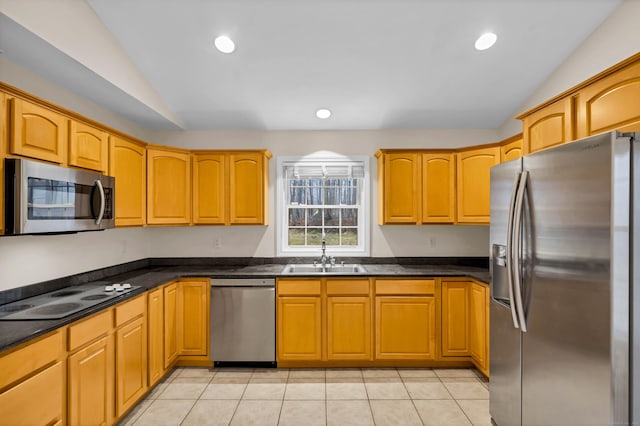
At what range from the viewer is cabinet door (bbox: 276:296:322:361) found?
327 cm

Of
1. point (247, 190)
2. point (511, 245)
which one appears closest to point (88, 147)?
point (247, 190)

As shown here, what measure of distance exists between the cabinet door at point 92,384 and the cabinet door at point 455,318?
281cm

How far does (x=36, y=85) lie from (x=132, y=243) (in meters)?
1.73

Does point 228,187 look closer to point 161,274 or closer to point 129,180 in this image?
point 129,180

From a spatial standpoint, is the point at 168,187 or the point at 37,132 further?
the point at 168,187

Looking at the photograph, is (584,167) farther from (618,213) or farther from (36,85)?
(36,85)

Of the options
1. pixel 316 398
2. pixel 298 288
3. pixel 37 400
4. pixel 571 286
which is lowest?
pixel 316 398

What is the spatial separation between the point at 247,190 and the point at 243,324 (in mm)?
1369

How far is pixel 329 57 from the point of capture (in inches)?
114

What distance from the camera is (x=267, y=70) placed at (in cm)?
305

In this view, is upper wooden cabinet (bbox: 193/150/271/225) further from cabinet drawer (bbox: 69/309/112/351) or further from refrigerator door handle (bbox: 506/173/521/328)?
refrigerator door handle (bbox: 506/173/521/328)

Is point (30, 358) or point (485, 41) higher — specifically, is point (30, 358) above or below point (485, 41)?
below

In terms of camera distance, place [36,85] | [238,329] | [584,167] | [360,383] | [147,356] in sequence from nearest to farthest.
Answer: [584,167], [36,85], [147,356], [360,383], [238,329]

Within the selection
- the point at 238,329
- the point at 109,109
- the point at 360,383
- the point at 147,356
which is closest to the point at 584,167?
the point at 360,383
